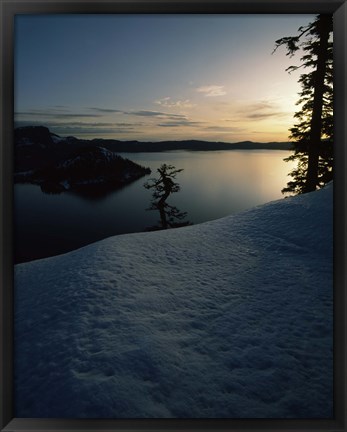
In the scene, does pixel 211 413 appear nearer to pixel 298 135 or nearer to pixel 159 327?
pixel 159 327

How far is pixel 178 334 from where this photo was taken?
3109mm

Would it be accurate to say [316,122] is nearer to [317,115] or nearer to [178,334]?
[317,115]

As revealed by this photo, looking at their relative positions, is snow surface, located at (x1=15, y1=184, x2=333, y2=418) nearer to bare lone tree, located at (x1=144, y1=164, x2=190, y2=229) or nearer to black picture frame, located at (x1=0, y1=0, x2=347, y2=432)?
black picture frame, located at (x1=0, y1=0, x2=347, y2=432)

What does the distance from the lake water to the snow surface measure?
2240 millimetres

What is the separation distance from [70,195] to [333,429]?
480 inches

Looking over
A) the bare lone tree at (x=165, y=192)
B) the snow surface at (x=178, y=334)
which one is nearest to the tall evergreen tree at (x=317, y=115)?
the snow surface at (x=178, y=334)

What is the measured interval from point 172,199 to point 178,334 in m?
12.4

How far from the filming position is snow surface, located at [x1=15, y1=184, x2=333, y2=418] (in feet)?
8.45

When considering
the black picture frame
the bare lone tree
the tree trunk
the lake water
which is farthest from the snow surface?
the bare lone tree

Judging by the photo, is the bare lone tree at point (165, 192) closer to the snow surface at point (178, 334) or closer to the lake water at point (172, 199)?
the lake water at point (172, 199)

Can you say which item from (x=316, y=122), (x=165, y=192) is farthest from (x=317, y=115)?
(x=165, y=192)

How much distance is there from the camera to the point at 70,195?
12.9 metres

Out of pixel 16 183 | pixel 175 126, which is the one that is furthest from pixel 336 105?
pixel 175 126

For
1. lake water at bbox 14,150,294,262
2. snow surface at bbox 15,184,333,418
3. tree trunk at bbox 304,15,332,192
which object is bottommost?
snow surface at bbox 15,184,333,418
